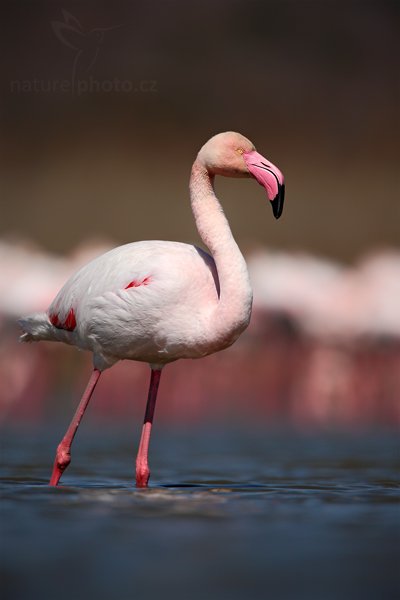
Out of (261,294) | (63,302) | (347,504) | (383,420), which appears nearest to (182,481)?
(63,302)

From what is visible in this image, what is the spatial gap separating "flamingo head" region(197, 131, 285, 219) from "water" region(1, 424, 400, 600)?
170 centimetres

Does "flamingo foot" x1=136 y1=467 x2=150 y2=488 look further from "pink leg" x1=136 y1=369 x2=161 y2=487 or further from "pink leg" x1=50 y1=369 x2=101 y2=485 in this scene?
"pink leg" x1=50 y1=369 x2=101 y2=485

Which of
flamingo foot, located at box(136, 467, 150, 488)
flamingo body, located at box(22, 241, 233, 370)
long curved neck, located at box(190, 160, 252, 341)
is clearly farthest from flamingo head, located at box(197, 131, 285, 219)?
flamingo foot, located at box(136, 467, 150, 488)

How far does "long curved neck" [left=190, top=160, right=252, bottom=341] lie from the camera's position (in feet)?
18.9

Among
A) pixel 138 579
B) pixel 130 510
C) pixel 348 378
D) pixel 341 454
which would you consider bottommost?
pixel 138 579

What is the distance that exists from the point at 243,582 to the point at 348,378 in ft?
63.9

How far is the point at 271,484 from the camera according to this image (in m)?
6.54

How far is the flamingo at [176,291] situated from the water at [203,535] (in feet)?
2.59

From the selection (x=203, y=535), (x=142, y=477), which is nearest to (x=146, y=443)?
(x=142, y=477)

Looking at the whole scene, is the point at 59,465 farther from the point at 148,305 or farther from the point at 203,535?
the point at 203,535

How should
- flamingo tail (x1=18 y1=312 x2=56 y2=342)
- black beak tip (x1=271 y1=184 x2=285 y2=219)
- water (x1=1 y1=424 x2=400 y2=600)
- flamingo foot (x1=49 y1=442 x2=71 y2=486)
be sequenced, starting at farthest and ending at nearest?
flamingo tail (x1=18 y1=312 x2=56 y2=342) < flamingo foot (x1=49 y1=442 x2=71 y2=486) < black beak tip (x1=271 y1=184 x2=285 y2=219) < water (x1=1 y1=424 x2=400 y2=600)

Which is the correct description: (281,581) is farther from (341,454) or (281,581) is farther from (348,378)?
(348,378)

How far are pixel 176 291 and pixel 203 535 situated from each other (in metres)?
1.91

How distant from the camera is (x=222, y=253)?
235 inches
